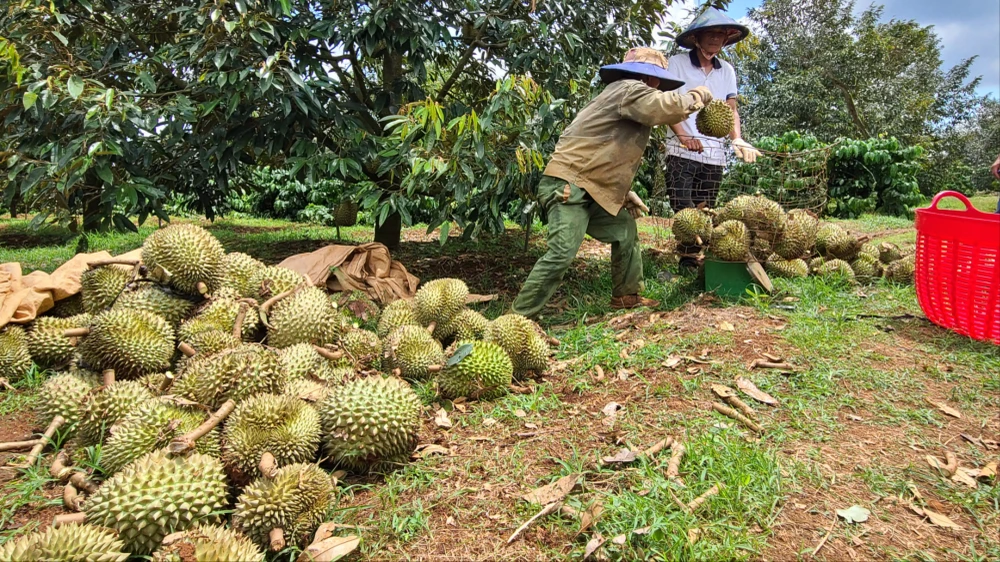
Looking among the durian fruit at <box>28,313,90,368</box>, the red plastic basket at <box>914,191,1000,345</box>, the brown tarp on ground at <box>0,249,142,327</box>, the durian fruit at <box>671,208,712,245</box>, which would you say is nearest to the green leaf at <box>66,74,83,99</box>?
the brown tarp on ground at <box>0,249,142,327</box>

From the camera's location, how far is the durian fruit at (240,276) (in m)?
2.81

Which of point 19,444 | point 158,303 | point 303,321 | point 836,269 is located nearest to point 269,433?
point 303,321

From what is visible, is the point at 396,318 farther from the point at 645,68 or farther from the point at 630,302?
the point at 645,68

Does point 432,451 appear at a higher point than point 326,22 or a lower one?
lower

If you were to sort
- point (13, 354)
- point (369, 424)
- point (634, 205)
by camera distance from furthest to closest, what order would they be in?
point (634, 205), point (13, 354), point (369, 424)

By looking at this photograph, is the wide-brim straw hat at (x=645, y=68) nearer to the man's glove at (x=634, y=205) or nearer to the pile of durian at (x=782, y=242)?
the man's glove at (x=634, y=205)

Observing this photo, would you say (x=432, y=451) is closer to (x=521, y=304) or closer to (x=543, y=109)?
(x=521, y=304)

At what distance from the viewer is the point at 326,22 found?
4.36 m

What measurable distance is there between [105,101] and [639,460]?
12.7ft

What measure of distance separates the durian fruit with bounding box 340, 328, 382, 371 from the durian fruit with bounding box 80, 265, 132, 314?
1.17m

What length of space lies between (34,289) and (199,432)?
2015 millimetres

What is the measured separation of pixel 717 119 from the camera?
422cm

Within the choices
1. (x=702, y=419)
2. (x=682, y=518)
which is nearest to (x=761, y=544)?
(x=682, y=518)

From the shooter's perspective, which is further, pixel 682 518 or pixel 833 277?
pixel 833 277
